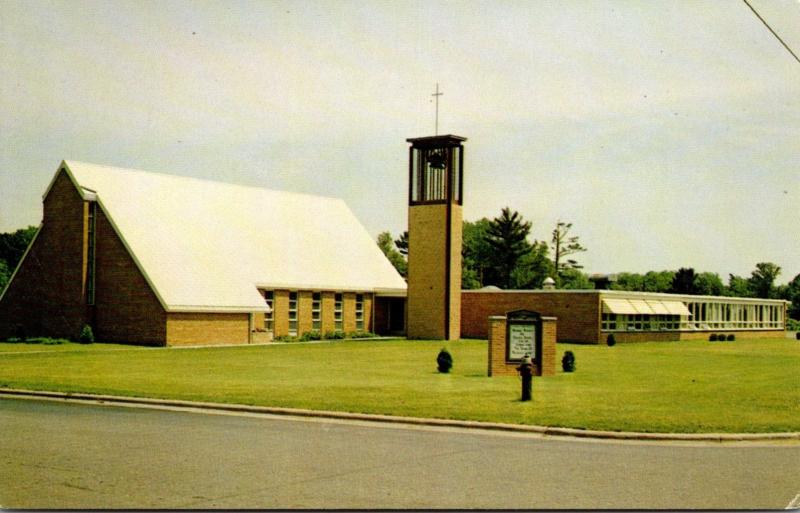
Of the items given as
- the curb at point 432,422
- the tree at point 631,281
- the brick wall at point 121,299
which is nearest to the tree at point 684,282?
the tree at point 631,281

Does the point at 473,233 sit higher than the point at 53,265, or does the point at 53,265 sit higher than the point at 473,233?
the point at 473,233

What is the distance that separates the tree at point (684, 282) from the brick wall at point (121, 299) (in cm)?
9161

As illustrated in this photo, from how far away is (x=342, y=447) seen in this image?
1452 cm

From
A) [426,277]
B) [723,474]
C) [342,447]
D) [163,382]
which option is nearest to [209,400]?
[163,382]

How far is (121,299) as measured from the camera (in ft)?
153

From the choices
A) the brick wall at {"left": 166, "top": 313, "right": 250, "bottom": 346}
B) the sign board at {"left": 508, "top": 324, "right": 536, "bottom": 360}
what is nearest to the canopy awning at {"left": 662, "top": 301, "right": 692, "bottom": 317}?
the brick wall at {"left": 166, "top": 313, "right": 250, "bottom": 346}

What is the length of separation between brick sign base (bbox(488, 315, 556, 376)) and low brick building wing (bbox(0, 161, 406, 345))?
21.0 metres

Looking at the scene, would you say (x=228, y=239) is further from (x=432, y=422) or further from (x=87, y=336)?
(x=432, y=422)

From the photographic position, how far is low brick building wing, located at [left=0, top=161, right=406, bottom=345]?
4641 cm

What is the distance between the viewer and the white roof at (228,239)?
156 ft

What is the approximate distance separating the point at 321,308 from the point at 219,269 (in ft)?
31.6

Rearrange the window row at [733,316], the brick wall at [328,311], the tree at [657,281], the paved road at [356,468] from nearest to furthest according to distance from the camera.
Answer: the paved road at [356,468] < the brick wall at [328,311] < the window row at [733,316] < the tree at [657,281]

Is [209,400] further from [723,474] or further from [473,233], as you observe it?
[473,233]

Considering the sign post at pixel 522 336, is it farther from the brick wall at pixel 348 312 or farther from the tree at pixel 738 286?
the tree at pixel 738 286
